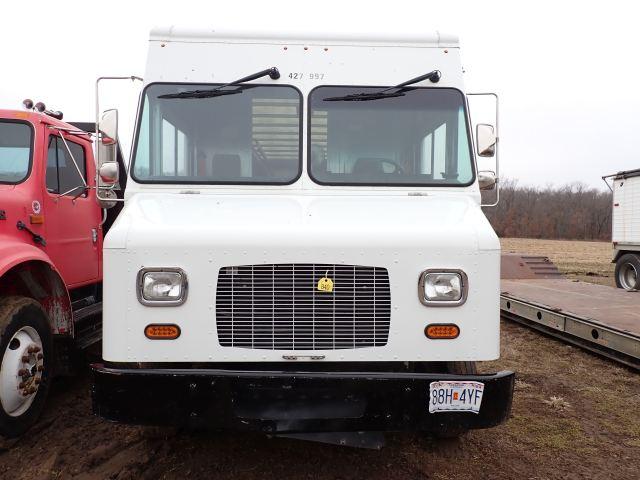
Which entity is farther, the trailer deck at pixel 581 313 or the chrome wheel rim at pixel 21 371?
the trailer deck at pixel 581 313

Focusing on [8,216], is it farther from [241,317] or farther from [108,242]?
[241,317]

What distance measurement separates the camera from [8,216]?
13.1 ft

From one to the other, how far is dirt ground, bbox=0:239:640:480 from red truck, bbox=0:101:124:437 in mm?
346

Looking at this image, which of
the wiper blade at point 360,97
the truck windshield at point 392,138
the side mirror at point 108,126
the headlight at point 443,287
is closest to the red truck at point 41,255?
the side mirror at point 108,126

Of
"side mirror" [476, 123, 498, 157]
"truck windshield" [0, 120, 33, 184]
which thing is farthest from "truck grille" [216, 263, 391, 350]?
"truck windshield" [0, 120, 33, 184]

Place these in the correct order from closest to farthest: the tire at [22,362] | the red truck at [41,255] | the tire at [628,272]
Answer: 1. the tire at [22,362]
2. the red truck at [41,255]
3. the tire at [628,272]

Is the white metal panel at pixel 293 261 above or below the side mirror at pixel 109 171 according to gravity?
below

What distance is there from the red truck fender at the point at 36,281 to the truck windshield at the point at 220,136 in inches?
42.5

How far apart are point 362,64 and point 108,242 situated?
89.9 inches

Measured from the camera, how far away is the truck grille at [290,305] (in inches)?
111

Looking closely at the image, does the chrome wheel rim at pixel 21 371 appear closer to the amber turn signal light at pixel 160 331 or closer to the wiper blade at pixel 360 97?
the amber turn signal light at pixel 160 331

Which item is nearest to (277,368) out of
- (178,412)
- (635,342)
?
(178,412)

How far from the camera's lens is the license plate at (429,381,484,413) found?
278cm

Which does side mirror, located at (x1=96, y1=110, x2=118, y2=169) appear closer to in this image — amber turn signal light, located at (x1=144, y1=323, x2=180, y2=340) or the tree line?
amber turn signal light, located at (x1=144, y1=323, x2=180, y2=340)
